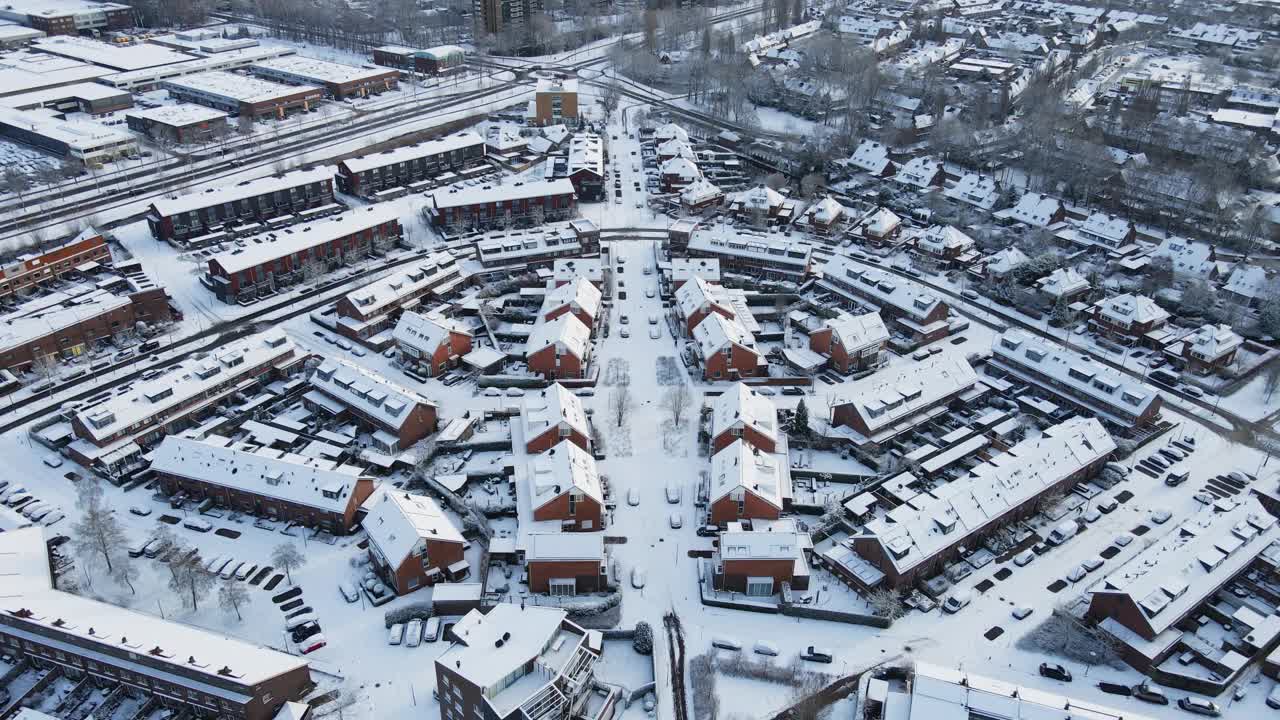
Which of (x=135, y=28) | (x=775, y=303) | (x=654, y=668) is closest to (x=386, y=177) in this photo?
(x=775, y=303)

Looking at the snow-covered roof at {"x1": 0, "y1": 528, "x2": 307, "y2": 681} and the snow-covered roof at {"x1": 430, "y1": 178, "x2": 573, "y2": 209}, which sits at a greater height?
the snow-covered roof at {"x1": 430, "y1": 178, "x2": 573, "y2": 209}

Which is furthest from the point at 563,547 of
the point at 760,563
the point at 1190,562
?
the point at 1190,562

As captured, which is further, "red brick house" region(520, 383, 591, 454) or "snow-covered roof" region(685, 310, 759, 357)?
"snow-covered roof" region(685, 310, 759, 357)

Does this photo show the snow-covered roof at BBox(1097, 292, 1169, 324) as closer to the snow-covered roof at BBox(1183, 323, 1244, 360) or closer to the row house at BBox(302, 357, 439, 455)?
the snow-covered roof at BBox(1183, 323, 1244, 360)

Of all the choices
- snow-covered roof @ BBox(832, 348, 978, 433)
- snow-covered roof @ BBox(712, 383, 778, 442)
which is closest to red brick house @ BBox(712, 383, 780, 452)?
snow-covered roof @ BBox(712, 383, 778, 442)

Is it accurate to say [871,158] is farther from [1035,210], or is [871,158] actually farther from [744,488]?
[744,488]

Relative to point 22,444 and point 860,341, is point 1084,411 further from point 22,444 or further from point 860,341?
point 22,444

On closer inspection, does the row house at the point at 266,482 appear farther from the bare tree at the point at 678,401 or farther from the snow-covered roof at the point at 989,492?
the snow-covered roof at the point at 989,492

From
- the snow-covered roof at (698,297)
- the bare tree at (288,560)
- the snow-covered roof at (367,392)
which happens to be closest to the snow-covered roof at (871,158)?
the snow-covered roof at (698,297)
